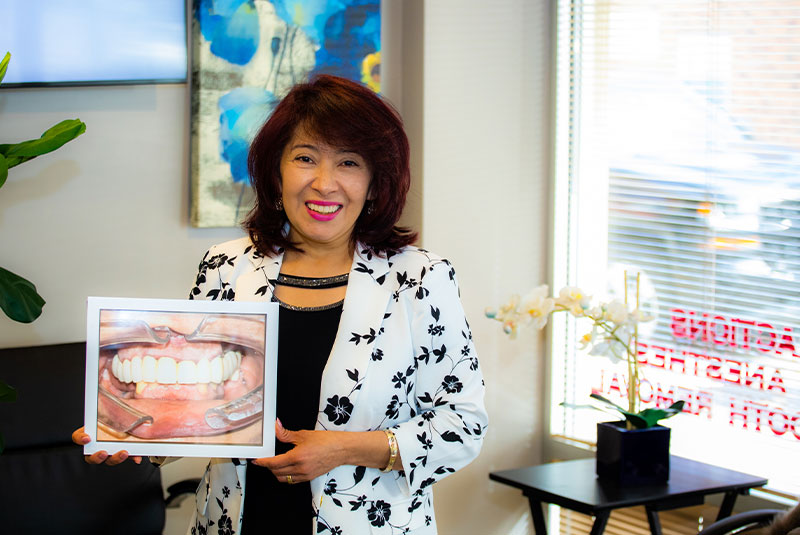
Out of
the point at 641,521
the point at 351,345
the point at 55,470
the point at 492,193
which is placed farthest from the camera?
the point at 492,193

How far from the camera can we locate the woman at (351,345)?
1.59 meters

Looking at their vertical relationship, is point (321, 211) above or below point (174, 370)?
above

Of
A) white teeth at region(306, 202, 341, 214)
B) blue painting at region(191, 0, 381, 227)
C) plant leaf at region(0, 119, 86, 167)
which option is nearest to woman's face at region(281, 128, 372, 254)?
white teeth at region(306, 202, 341, 214)

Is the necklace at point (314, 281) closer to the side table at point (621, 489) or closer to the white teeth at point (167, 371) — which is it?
the white teeth at point (167, 371)

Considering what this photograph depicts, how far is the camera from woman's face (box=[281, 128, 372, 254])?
1623mm

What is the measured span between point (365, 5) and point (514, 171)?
0.83 meters

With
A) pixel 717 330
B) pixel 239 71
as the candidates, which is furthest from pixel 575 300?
pixel 239 71

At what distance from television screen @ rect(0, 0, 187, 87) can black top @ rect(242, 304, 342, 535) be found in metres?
1.42

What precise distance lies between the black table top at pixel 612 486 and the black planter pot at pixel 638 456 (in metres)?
0.03

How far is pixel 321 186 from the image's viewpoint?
1605 mm

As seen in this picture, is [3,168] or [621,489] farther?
[621,489]

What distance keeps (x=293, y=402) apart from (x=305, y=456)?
17 centimetres

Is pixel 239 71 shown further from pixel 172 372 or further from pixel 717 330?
pixel 717 330

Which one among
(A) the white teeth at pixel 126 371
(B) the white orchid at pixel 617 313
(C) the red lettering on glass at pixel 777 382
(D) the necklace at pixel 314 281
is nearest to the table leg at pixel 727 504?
(C) the red lettering on glass at pixel 777 382
